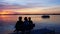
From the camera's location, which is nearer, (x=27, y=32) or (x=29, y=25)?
(x=29, y=25)

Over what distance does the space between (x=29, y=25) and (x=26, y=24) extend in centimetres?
51

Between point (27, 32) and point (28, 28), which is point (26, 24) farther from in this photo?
point (27, 32)

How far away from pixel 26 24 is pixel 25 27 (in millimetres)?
287

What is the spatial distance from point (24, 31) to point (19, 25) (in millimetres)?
715

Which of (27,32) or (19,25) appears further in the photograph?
(27,32)

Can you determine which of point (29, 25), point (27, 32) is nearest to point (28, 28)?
point (29, 25)

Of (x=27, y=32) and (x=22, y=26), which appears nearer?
(x=22, y=26)

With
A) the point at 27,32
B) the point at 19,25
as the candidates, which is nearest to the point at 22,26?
the point at 19,25

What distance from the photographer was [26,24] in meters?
14.1

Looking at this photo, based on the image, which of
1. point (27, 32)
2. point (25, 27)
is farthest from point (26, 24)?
point (27, 32)

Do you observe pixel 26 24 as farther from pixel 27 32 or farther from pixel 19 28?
pixel 27 32

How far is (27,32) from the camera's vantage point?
15.8m

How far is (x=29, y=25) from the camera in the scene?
14.5m

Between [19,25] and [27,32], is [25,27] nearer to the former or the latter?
[19,25]
